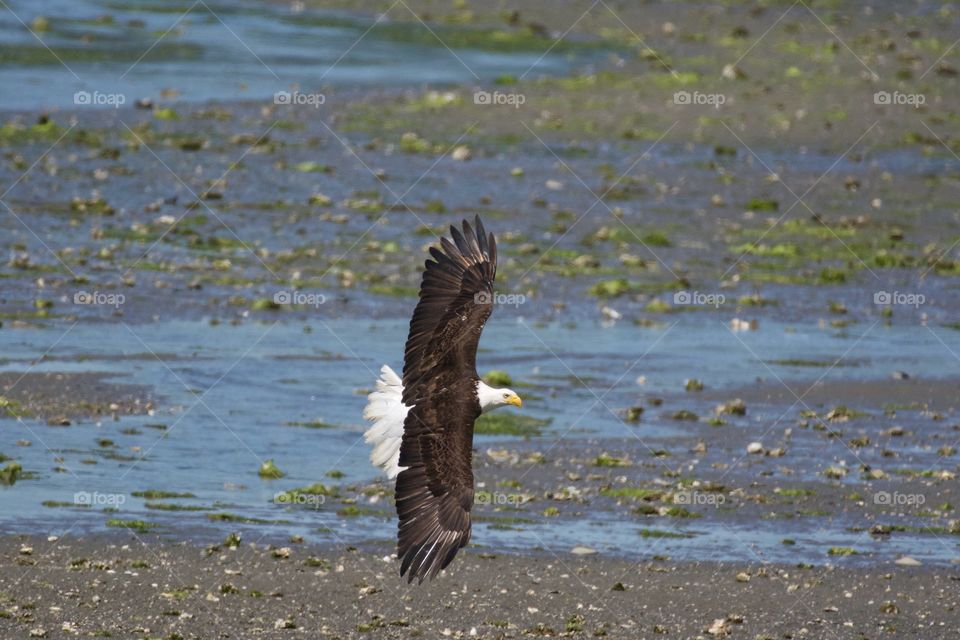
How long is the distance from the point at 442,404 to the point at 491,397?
1.82 ft

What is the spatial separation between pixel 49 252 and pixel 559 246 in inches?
190

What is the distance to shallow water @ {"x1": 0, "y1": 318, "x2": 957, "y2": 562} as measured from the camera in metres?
10.8

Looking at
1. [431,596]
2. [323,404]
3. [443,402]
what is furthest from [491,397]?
[323,404]

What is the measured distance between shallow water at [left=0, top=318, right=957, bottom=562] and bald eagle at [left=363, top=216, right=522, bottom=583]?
1.29 metres

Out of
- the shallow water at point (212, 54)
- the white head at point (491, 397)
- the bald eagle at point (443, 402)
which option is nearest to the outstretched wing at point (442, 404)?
the bald eagle at point (443, 402)

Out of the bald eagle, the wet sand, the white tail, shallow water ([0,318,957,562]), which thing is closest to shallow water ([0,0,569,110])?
shallow water ([0,318,957,562])

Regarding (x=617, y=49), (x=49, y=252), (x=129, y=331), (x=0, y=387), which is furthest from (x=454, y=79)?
(x=0, y=387)

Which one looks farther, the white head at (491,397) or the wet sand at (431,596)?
the white head at (491,397)

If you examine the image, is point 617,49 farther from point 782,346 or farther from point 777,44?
point 782,346

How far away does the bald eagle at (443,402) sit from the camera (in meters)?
9.03

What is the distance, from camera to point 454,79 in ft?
86.8

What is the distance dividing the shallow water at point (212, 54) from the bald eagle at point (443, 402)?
46.3 ft

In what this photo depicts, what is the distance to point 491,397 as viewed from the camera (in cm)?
1002

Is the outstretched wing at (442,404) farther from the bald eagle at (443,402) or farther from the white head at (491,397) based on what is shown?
the white head at (491,397)
